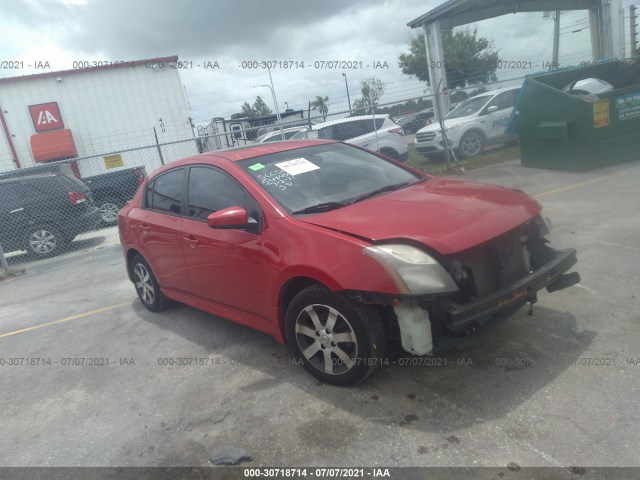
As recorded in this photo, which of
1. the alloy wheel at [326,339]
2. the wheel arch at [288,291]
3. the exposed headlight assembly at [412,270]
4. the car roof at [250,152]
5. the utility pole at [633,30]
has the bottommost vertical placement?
the alloy wheel at [326,339]

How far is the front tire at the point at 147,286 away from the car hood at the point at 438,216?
8.00 ft

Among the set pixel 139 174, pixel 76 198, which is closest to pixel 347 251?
pixel 76 198

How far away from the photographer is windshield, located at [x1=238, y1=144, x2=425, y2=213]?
358 centimetres

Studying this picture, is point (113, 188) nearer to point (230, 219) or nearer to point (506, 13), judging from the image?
point (230, 219)

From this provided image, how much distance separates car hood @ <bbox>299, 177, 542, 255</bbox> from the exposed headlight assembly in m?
0.08

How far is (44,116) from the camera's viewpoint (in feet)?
61.3

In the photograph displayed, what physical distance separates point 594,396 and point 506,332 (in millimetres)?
864

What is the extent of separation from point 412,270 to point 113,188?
11.5 m

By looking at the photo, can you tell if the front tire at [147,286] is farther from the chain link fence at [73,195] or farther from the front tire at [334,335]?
the chain link fence at [73,195]

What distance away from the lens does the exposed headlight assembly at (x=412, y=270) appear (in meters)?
2.69

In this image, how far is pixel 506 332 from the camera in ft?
11.8

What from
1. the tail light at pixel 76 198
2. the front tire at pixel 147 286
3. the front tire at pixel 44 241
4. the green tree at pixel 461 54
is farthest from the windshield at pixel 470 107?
the green tree at pixel 461 54

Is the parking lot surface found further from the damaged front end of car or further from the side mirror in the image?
the side mirror

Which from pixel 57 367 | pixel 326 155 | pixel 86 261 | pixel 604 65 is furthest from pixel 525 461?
pixel 604 65
